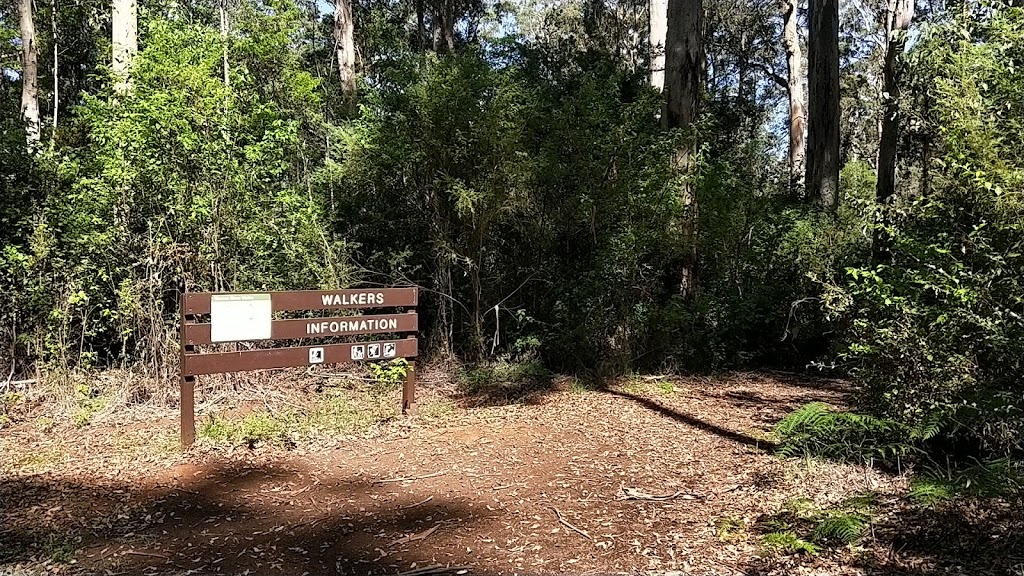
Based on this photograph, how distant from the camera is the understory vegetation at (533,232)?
201 inches

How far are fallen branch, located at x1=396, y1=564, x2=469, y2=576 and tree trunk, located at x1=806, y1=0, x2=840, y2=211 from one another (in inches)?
463

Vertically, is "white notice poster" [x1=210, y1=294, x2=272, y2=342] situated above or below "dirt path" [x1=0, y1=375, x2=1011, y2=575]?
above

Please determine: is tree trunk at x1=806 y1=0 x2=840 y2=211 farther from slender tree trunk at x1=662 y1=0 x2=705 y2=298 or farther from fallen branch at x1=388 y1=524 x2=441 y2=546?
fallen branch at x1=388 y1=524 x2=441 y2=546

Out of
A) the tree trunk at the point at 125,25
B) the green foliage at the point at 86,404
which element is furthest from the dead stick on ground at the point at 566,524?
the tree trunk at the point at 125,25

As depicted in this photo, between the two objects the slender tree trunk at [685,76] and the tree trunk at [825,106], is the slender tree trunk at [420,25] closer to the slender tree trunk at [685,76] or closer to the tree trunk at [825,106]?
the tree trunk at [825,106]

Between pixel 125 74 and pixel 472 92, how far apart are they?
4473 millimetres

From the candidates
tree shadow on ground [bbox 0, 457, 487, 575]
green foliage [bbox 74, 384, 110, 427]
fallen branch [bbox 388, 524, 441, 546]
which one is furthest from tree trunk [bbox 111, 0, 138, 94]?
fallen branch [bbox 388, 524, 441, 546]

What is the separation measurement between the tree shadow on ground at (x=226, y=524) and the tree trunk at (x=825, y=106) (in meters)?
11.3

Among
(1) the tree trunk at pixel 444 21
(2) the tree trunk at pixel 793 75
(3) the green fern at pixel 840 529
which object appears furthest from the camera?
(1) the tree trunk at pixel 444 21

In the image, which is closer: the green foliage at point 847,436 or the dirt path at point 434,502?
the dirt path at point 434,502

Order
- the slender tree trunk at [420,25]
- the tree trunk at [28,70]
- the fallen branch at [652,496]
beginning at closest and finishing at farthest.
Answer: the fallen branch at [652,496] → the tree trunk at [28,70] → the slender tree trunk at [420,25]

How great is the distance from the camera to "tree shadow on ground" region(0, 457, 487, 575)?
13.0ft

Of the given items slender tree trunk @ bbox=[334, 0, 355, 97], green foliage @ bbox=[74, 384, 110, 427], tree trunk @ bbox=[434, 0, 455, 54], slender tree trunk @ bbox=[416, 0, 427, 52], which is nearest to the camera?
green foliage @ bbox=[74, 384, 110, 427]

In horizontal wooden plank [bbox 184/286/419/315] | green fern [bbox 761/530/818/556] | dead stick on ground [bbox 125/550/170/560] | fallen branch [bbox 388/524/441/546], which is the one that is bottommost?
dead stick on ground [bbox 125/550/170/560]
